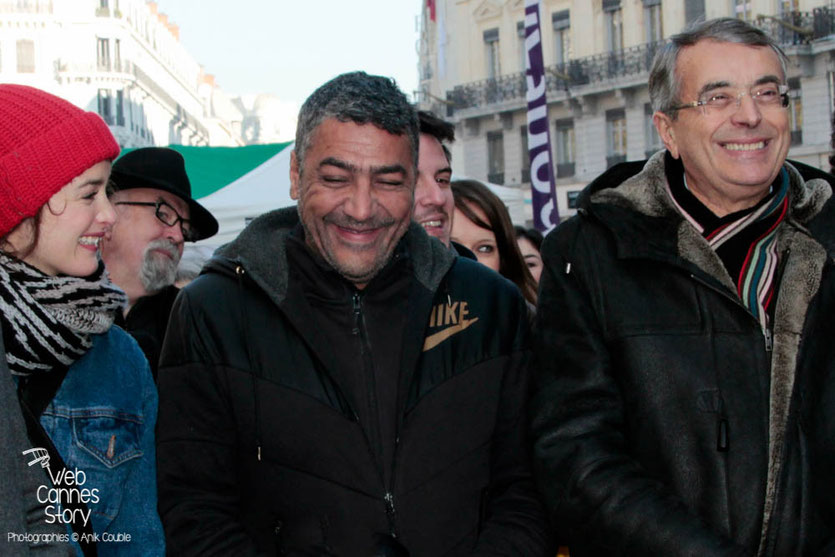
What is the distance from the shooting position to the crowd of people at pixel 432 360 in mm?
2512

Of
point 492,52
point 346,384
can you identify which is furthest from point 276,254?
point 492,52

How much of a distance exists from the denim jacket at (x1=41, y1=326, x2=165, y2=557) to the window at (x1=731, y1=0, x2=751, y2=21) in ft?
98.1

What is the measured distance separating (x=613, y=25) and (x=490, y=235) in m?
30.7

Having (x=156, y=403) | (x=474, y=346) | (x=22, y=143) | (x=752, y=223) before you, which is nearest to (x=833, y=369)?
(x=752, y=223)

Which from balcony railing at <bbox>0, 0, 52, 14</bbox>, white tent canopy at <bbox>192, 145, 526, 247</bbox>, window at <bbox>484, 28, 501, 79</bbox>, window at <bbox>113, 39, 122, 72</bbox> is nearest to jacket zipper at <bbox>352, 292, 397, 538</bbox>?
white tent canopy at <bbox>192, 145, 526, 247</bbox>

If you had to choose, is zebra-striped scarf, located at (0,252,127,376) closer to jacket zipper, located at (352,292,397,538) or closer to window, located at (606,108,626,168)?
jacket zipper, located at (352,292,397,538)

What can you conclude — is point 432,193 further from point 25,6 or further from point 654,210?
point 25,6

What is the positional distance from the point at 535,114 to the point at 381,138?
5994 mm

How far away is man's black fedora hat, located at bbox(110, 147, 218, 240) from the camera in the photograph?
4.54 metres

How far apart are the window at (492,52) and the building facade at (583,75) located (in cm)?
4

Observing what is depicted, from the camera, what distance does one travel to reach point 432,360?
2729 mm

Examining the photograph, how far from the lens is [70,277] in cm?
257

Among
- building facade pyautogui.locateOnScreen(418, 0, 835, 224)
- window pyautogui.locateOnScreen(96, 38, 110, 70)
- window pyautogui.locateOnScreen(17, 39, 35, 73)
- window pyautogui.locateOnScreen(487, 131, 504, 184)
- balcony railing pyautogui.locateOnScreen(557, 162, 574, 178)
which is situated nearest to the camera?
building facade pyautogui.locateOnScreen(418, 0, 835, 224)

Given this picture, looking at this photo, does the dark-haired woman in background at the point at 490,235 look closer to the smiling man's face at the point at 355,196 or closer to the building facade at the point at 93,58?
the smiling man's face at the point at 355,196
